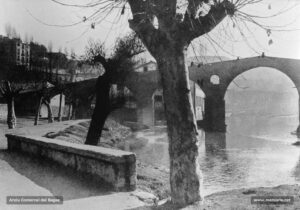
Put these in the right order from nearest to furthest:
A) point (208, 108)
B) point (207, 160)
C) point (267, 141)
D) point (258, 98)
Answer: point (207, 160), point (267, 141), point (208, 108), point (258, 98)

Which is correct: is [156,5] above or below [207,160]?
A: above

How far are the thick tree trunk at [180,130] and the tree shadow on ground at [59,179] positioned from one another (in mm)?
1350

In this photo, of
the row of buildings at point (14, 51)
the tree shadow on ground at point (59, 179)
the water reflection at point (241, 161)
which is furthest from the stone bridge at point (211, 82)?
the tree shadow on ground at point (59, 179)

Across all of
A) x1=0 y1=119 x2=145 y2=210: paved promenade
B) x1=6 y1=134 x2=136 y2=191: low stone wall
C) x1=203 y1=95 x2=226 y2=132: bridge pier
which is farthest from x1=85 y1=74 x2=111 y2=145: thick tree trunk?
x1=203 y1=95 x2=226 y2=132: bridge pier

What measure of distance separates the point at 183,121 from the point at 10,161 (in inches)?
226

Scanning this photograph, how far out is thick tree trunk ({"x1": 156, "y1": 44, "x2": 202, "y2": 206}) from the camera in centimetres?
530

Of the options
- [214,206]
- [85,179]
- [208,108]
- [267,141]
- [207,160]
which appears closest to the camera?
[214,206]

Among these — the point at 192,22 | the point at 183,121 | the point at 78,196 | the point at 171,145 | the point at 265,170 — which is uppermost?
the point at 192,22

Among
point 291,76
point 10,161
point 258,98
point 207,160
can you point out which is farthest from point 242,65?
point 258,98

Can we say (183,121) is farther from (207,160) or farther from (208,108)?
(208,108)

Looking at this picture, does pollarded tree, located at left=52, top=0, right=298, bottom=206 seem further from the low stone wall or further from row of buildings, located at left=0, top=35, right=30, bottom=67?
row of buildings, located at left=0, top=35, right=30, bottom=67

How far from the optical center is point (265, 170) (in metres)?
15.4

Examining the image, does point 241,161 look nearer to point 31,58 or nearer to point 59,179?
point 59,179

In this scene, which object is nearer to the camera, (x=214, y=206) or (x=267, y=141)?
(x=214, y=206)
